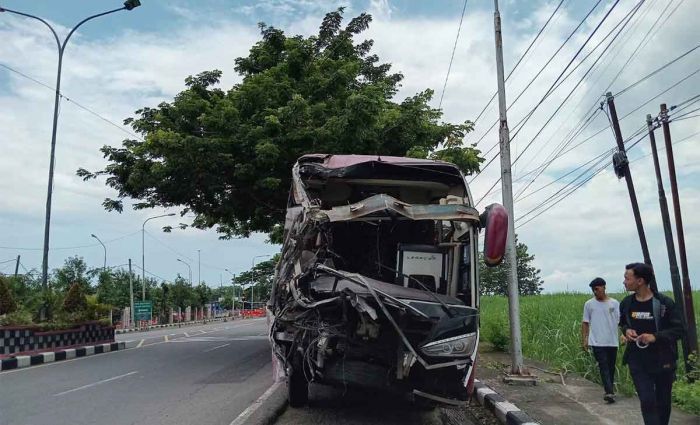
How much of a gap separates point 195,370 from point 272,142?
4960 millimetres

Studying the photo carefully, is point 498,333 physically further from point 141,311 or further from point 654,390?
point 141,311

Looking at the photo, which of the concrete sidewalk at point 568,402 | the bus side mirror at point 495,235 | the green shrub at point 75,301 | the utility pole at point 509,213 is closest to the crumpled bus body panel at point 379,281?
the bus side mirror at point 495,235

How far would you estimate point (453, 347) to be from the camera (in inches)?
197

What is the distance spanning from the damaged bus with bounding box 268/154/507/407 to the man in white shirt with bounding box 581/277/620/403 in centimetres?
247

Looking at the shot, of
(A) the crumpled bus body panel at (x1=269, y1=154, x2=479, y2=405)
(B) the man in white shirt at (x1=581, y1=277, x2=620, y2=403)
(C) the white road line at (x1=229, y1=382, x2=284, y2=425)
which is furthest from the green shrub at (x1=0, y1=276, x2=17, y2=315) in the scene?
(B) the man in white shirt at (x1=581, y1=277, x2=620, y2=403)

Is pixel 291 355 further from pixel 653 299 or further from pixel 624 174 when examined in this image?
pixel 624 174

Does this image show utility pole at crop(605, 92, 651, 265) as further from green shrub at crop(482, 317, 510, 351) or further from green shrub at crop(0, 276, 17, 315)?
green shrub at crop(0, 276, 17, 315)

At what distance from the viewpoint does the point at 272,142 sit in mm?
11906

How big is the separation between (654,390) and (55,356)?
48.2ft

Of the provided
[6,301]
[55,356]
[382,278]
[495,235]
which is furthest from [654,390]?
[6,301]

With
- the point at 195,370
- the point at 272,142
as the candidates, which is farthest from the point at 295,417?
the point at 272,142

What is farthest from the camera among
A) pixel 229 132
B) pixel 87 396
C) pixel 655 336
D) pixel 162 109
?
pixel 162 109

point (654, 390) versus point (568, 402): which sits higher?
point (654, 390)

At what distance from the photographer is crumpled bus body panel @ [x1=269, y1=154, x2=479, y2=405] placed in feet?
16.4
